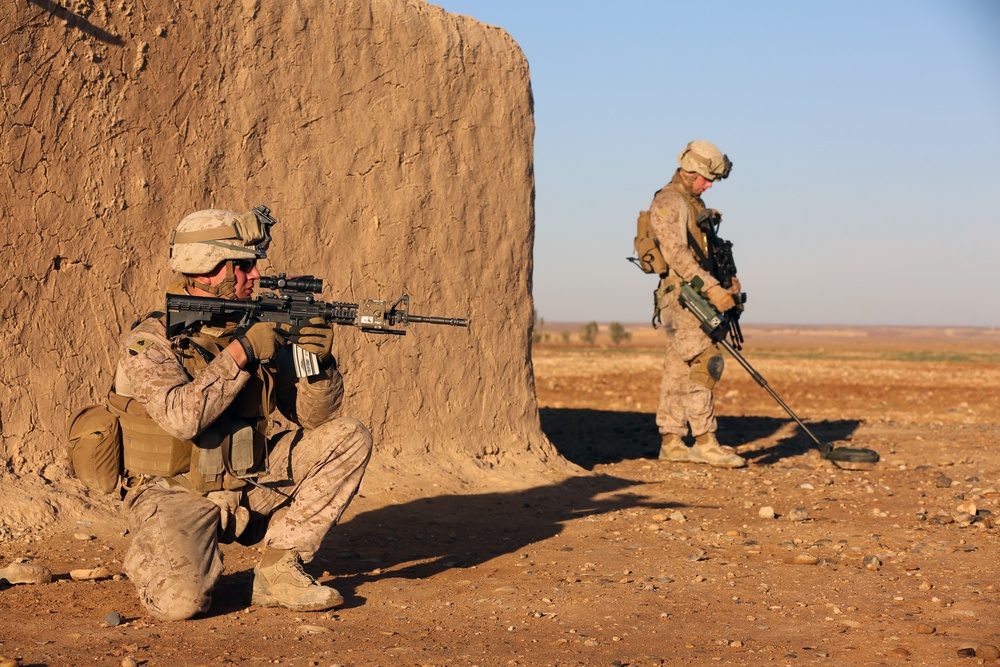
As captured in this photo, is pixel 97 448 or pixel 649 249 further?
pixel 649 249

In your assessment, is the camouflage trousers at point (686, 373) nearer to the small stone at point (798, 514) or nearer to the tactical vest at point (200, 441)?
the small stone at point (798, 514)

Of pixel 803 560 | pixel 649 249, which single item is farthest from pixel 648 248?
pixel 803 560

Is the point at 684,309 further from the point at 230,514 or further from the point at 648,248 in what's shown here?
the point at 230,514

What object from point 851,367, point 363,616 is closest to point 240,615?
point 363,616

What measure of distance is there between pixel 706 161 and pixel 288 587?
435cm

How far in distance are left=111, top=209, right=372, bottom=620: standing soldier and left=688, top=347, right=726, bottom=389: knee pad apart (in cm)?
355

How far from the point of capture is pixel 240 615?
3.65m

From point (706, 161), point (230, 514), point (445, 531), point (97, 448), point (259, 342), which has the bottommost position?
point (445, 531)

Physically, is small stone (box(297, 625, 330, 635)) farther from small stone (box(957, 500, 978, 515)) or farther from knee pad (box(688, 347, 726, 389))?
knee pad (box(688, 347, 726, 389))

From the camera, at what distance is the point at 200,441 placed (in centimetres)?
368

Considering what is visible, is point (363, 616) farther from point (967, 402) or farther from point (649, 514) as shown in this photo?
point (967, 402)

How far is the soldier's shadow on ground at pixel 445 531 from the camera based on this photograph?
4340 mm

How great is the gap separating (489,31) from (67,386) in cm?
332

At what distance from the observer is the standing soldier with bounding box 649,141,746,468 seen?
6.95 meters
